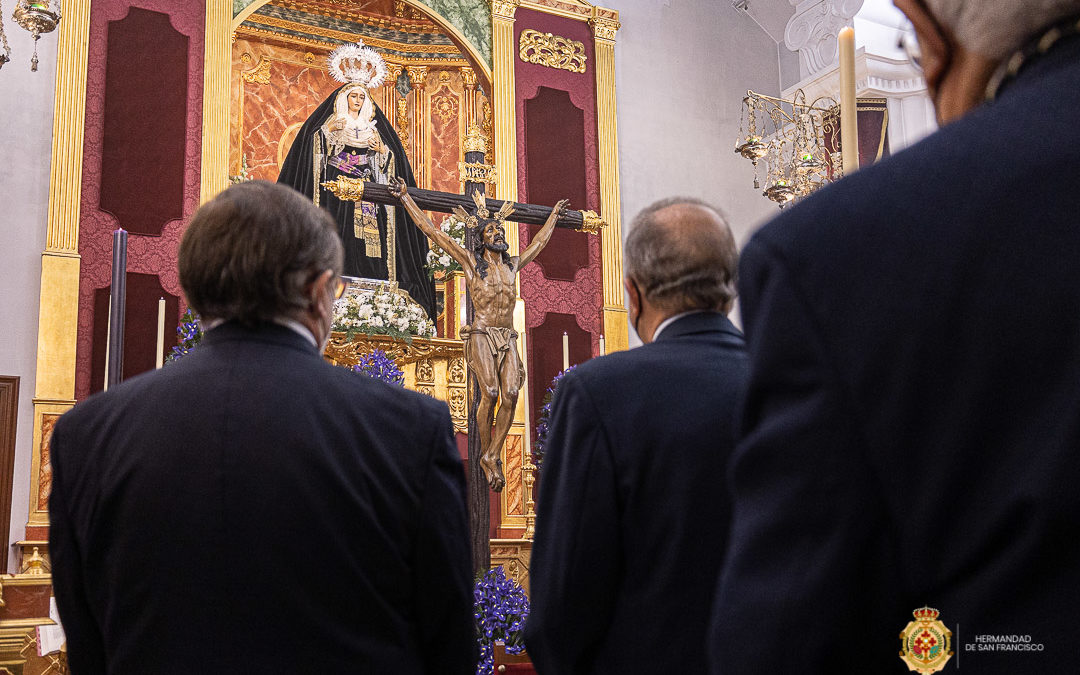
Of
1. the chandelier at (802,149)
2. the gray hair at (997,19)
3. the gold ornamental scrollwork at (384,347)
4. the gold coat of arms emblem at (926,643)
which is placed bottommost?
the gold coat of arms emblem at (926,643)

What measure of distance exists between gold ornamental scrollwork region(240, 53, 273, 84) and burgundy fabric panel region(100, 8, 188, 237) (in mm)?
859

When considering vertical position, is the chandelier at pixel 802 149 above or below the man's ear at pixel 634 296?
above

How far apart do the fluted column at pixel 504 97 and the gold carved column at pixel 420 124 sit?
2.53 feet

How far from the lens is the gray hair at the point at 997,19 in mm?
823

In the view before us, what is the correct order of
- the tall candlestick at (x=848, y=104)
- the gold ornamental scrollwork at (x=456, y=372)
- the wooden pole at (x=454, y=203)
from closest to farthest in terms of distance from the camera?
the tall candlestick at (x=848, y=104), the wooden pole at (x=454, y=203), the gold ornamental scrollwork at (x=456, y=372)

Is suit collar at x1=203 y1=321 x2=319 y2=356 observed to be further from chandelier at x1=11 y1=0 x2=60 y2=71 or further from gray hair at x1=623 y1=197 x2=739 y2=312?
chandelier at x1=11 y1=0 x2=60 y2=71

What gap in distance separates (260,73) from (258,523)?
29.3 feet

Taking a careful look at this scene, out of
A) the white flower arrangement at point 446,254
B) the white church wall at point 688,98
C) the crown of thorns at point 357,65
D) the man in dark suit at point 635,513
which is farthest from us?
the white church wall at point 688,98

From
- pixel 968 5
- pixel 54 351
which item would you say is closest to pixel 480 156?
pixel 54 351

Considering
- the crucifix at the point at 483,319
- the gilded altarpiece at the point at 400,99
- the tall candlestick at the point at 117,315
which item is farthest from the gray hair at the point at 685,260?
the gilded altarpiece at the point at 400,99

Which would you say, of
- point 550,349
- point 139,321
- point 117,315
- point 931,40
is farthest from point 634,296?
point 550,349

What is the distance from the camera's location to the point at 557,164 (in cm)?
1019

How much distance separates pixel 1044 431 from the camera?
72cm

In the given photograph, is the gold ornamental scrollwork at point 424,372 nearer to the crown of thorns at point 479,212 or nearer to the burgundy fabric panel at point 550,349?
the burgundy fabric panel at point 550,349
